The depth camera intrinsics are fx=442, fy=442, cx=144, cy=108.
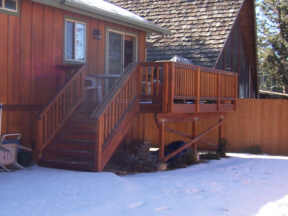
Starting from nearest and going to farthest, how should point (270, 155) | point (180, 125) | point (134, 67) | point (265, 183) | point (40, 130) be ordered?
point (265, 183), point (40, 130), point (134, 67), point (270, 155), point (180, 125)

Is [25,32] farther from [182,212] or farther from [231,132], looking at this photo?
[231,132]

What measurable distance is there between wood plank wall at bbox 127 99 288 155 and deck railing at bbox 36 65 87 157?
4844mm

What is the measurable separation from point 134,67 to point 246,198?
4399 millimetres

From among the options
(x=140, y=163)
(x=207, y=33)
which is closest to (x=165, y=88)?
(x=140, y=163)

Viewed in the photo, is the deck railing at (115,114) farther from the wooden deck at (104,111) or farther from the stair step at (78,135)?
the stair step at (78,135)

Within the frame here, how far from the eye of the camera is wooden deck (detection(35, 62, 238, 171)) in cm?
949

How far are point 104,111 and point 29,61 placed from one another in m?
2.59

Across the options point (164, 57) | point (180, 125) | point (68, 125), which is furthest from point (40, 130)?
point (164, 57)

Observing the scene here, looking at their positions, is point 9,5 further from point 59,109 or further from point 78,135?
point 78,135

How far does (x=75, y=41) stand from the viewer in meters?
12.2

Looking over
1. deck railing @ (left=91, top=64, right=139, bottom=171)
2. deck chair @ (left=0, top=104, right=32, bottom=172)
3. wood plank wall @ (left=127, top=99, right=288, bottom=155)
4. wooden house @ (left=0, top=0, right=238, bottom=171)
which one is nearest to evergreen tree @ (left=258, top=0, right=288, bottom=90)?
wood plank wall @ (left=127, top=99, right=288, bottom=155)

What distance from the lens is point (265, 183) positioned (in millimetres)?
9164

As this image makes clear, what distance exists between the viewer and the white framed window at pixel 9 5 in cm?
983

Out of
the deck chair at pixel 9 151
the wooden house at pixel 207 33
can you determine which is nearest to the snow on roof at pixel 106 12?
the deck chair at pixel 9 151
